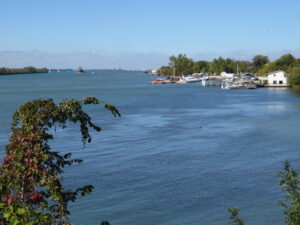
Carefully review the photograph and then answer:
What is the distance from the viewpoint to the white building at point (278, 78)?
90.8 m

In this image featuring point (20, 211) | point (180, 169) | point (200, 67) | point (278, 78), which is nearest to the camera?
point (20, 211)

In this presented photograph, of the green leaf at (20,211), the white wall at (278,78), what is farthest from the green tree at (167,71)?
the green leaf at (20,211)

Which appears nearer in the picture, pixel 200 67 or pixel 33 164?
pixel 33 164

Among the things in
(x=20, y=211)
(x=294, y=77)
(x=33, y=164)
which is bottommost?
(x=20, y=211)

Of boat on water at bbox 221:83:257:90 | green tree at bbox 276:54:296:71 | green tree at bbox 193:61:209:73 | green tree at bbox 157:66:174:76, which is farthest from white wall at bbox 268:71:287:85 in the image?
green tree at bbox 157:66:174:76

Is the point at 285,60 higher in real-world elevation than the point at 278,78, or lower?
higher

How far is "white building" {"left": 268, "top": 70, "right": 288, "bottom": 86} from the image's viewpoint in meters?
90.8

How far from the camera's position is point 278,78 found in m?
91.9

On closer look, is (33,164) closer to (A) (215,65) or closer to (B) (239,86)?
(B) (239,86)

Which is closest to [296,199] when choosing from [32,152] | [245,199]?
[32,152]

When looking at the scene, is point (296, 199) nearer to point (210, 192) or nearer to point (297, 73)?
point (210, 192)

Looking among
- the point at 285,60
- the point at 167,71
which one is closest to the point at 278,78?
the point at 285,60

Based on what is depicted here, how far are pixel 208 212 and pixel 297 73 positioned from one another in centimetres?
7259

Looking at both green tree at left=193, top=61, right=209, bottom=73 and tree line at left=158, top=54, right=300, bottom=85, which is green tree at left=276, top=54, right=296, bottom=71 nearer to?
tree line at left=158, top=54, right=300, bottom=85
